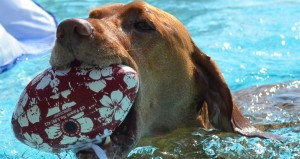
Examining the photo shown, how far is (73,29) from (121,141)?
762 millimetres

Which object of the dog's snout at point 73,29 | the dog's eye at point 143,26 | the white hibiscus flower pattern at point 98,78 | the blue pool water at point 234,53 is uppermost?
the dog's snout at point 73,29

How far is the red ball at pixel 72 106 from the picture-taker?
327 centimetres

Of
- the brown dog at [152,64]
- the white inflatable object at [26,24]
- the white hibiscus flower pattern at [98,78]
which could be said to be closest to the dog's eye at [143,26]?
the brown dog at [152,64]

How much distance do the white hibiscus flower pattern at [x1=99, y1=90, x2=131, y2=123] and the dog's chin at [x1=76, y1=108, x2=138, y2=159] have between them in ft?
0.52

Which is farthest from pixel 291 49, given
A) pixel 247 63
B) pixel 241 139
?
pixel 241 139

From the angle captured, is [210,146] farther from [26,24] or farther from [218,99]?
[26,24]

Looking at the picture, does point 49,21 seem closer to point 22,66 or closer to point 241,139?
point 22,66

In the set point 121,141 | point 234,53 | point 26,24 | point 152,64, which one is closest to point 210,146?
point 152,64

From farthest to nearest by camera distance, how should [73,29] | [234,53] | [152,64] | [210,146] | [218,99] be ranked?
1. [234,53]
2. [210,146]
3. [218,99]
4. [152,64]
5. [73,29]

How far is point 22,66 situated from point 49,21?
3.62ft

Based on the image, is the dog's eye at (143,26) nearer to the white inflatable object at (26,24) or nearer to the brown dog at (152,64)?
the brown dog at (152,64)

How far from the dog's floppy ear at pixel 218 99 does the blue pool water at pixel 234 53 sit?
10 centimetres

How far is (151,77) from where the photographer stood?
152 inches

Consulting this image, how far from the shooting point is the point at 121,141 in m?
3.52
